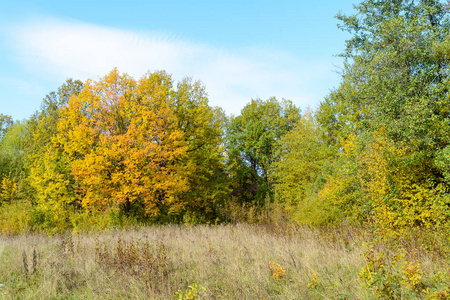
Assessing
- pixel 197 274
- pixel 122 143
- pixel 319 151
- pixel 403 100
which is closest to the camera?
pixel 197 274

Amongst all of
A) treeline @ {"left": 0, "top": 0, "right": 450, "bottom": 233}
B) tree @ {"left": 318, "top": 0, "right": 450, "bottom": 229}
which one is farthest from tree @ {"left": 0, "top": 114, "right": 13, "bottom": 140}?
tree @ {"left": 318, "top": 0, "right": 450, "bottom": 229}

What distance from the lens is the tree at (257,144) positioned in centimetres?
2953

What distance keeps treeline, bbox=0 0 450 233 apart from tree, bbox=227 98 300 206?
20.3ft

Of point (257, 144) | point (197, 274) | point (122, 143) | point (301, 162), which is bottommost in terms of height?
point (197, 274)

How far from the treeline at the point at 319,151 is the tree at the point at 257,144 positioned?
6180 mm

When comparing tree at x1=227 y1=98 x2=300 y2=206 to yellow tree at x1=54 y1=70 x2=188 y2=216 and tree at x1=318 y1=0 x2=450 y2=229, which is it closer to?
yellow tree at x1=54 y1=70 x2=188 y2=216

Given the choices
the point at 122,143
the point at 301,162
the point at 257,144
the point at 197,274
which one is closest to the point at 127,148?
the point at 122,143

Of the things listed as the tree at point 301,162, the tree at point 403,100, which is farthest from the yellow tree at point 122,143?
the tree at point 301,162

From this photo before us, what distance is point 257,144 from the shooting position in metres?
30.1

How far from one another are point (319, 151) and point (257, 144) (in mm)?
7645

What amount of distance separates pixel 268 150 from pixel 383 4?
1826 cm

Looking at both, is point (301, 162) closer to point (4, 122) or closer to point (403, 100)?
point (403, 100)

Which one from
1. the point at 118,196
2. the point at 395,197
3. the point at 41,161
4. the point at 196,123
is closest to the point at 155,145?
the point at 118,196

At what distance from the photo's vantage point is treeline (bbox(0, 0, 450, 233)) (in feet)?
39.6
